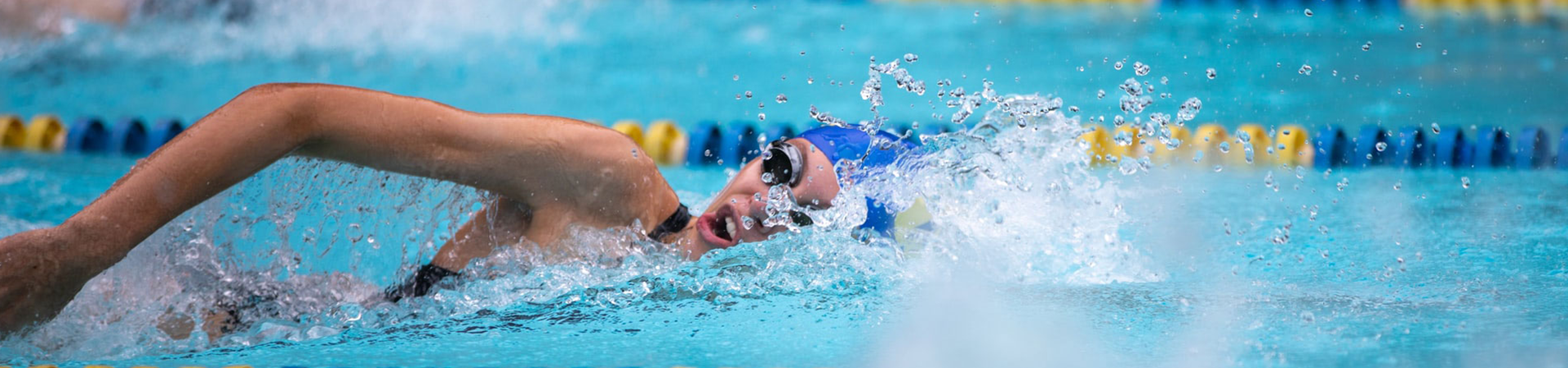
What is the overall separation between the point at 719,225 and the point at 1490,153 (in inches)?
111

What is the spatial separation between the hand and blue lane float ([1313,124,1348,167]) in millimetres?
3368

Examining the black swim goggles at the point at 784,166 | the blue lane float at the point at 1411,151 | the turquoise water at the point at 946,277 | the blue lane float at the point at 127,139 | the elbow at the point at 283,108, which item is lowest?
the turquoise water at the point at 946,277

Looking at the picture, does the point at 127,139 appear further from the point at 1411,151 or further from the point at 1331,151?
the point at 1411,151

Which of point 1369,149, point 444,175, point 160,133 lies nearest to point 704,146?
point 160,133

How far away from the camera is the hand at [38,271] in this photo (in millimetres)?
1473

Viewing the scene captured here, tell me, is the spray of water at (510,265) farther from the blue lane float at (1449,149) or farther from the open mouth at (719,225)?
the blue lane float at (1449,149)

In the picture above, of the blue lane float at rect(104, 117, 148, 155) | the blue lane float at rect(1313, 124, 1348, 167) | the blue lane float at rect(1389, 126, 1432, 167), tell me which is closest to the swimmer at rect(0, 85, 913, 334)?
the blue lane float at rect(1313, 124, 1348, 167)

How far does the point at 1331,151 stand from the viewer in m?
3.83

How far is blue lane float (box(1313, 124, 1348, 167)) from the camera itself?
3816 millimetres

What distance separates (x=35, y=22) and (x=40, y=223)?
335 cm

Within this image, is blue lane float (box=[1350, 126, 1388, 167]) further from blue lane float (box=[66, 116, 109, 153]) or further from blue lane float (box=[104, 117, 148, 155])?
blue lane float (box=[66, 116, 109, 153])

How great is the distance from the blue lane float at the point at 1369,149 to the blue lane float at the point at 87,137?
4.00 meters

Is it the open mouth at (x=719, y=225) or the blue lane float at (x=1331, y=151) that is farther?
the blue lane float at (x=1331, y=151)

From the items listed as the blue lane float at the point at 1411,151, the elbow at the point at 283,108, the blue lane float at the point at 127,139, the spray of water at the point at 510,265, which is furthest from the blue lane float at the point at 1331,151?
the blue lane float at the point at 127,139
